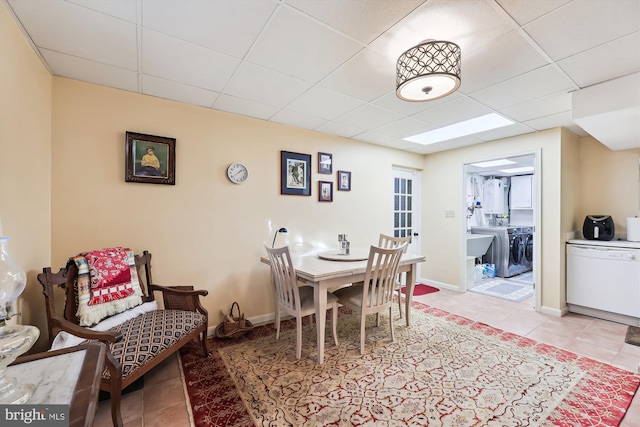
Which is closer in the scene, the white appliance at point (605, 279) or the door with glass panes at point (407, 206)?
the white appliance at point (605, 279)

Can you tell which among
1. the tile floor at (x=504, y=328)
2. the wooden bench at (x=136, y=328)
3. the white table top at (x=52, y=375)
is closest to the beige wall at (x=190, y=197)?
the wooden bench at (x=136, y=328)

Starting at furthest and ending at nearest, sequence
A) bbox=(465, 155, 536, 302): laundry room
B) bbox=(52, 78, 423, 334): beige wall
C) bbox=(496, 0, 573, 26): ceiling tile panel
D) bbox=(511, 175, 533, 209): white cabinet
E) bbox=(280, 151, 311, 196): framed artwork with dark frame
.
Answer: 1. bbox=(511, 175, 533, 209): white cabinet
2. bbox=(465, 155, 536, 302): laundry room
3. bbox=(280, 151, 311, 196): framed artwork with dark frame
4. bbox=(52, 78, 423, 334): beige wall
5. bbox=(496, 0, 573, 26): ceiling tile panel

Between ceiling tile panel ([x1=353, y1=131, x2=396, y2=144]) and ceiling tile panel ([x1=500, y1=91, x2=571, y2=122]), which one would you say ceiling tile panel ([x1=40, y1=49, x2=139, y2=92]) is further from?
ceiling tile panel ([x1=500, y1=91, x2=571, y2=122])

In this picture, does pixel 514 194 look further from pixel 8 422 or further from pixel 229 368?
pixel 8 422

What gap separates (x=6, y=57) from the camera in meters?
1.49

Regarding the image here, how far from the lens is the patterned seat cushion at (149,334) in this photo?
1.62 meters

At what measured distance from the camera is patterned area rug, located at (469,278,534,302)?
13.6ft

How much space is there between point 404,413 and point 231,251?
2.15 metres

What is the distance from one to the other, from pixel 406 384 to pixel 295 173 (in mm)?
2467

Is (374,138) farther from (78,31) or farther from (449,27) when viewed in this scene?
(78,31)

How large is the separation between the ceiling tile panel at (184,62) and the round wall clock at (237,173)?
0.86 m

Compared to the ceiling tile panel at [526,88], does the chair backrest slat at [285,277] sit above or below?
below

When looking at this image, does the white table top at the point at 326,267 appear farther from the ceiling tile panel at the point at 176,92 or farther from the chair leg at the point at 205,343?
the ceiling tile panel at the point at 176,92

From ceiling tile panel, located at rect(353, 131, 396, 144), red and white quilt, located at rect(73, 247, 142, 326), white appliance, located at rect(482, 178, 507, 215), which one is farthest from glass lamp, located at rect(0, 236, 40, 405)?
white appliance, located at rect(482, 178, 507, 215)
